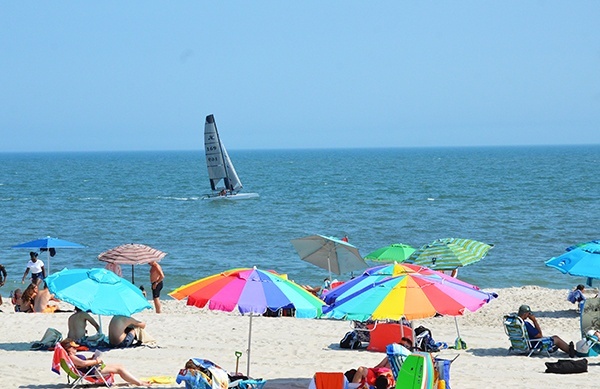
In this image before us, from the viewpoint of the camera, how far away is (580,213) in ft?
156

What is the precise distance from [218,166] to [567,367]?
46867 mm

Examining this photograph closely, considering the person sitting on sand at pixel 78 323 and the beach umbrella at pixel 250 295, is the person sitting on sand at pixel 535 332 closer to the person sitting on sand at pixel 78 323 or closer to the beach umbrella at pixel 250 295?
the beach umbrella at pixel 250 295

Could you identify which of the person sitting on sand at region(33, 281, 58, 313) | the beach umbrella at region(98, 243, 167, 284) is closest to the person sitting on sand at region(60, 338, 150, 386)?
the beach umbrella at region(98, 243, 167, 284)

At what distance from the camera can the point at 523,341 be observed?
1316 cm

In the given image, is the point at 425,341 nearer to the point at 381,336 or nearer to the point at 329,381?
the point at 381,336

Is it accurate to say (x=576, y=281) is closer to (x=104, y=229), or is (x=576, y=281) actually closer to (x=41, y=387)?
(x=41, y=387)

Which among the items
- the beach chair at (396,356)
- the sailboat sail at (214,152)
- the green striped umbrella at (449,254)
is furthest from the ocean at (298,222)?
the beach chair at (396,356)

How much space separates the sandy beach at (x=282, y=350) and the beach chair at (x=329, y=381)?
1.42m

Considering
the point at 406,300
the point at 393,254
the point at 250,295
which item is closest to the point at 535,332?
the point at 406,300

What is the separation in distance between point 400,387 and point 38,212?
46.2 m

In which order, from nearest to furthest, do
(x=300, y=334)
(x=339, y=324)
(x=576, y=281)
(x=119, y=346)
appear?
(x=119, y=346) < (x=300, y=334) < (x=339, y=324) < (x=576, y=281)

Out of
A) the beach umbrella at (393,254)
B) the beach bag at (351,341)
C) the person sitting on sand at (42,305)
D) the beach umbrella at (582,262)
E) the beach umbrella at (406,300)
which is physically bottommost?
the person sitting on sand at (42,305)

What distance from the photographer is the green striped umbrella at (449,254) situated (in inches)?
685

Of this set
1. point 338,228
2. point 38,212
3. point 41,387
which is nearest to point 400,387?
point 41,387
